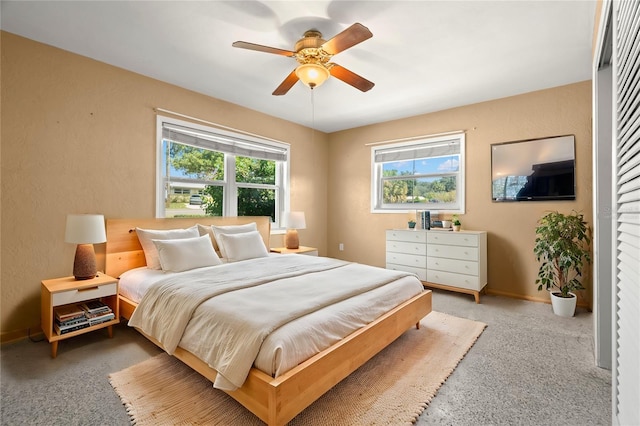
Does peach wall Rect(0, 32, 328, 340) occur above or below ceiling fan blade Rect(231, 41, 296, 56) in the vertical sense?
below

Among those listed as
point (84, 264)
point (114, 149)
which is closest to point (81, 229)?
point (84, 264)

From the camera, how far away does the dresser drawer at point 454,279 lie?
11.9 ft

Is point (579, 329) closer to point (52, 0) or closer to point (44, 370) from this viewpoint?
point (44, 370)

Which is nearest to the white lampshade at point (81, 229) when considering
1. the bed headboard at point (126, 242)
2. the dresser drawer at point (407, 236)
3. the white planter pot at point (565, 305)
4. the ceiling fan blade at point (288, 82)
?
the bed headboard at point (126, 242)

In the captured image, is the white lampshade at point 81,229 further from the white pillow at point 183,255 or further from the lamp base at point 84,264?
the white pillow at point 183,255

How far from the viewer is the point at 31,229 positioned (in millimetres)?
2574

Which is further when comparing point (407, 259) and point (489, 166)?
point (407, 259)

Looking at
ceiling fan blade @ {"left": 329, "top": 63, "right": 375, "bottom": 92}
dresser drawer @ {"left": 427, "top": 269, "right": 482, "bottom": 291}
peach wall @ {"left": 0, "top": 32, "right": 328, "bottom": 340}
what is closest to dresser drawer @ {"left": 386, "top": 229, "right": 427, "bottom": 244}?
dresser drawer @ {"left": 427, "top": 269, "right": 482, "bottom": 291}

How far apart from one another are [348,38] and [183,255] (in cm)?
236

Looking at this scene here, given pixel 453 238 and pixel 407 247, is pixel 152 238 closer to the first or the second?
pixel 407 247

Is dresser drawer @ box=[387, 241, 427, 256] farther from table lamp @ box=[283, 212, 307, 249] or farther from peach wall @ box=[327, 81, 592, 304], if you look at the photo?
table lamp @ box=[283, 212, 307, 249]

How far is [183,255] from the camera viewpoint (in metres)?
2.88

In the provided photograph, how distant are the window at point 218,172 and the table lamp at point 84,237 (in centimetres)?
88

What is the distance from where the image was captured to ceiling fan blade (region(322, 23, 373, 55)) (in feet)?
6.34
